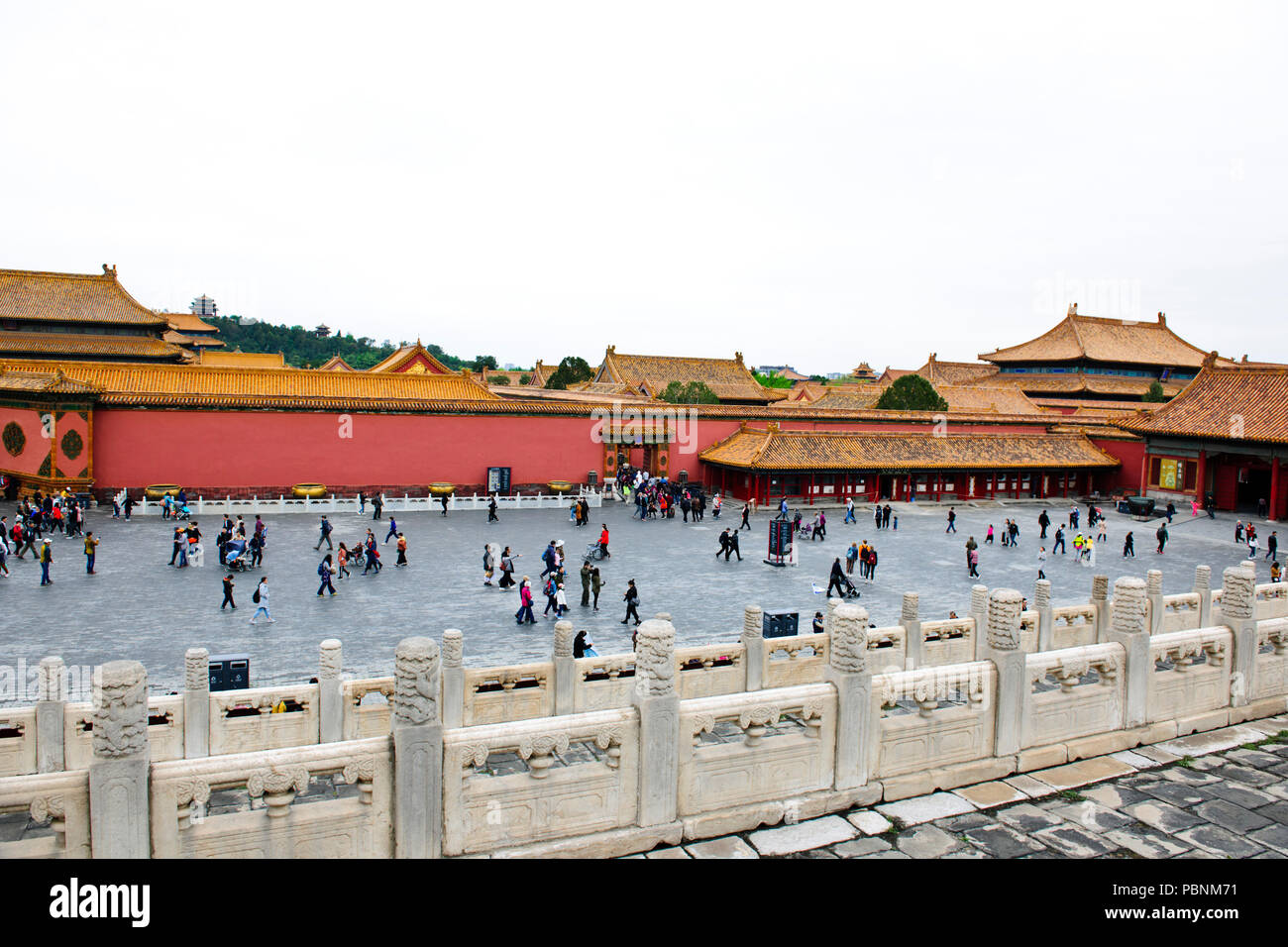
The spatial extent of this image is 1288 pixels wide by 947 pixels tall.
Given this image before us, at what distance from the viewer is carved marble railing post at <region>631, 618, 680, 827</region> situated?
22.2 ft

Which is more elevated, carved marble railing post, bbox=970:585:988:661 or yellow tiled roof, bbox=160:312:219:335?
yellow tiled roof, bbox=160:312:219:335

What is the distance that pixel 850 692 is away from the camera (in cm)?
749

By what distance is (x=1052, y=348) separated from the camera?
61.6m

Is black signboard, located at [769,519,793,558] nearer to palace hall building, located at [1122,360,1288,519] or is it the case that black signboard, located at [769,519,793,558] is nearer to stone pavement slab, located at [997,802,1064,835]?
stone pavement slab, located at [997,802,1064,835]

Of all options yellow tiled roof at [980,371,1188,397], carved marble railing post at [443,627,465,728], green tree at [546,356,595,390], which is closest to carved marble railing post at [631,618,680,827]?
carved marble railing post at [443,627,465,728]

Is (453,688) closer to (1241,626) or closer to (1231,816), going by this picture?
(1231,816)

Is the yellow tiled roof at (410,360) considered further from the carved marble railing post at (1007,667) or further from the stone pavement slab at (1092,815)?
the stone pavement slab at (1092,815)

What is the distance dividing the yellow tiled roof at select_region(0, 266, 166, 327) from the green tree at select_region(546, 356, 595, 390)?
37.3 metres

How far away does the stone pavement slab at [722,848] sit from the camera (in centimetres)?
670

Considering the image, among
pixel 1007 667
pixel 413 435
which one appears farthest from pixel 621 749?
pixel 413 435

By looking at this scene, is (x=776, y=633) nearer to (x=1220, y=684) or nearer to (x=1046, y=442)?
(x=1220, y=684)

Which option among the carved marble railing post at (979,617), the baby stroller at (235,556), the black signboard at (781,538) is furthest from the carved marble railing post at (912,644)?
the baby stroller at (235,556)

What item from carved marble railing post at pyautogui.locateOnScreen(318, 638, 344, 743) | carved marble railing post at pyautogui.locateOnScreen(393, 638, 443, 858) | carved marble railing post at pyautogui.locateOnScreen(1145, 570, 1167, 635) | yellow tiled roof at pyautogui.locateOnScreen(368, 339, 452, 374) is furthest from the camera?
yellow tiled roof at pyautogui.locateOnScreen(368, 339, 452, 374)
